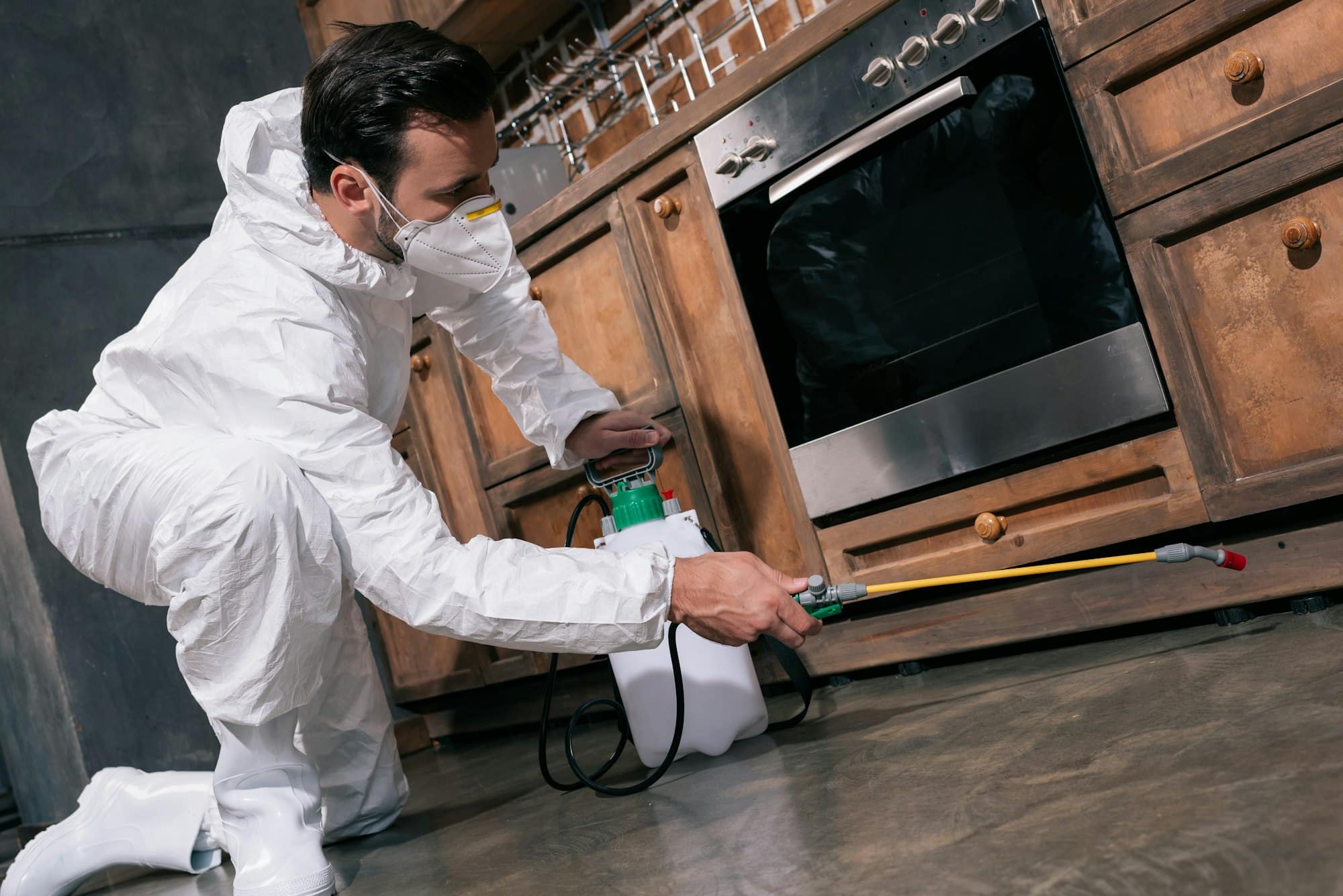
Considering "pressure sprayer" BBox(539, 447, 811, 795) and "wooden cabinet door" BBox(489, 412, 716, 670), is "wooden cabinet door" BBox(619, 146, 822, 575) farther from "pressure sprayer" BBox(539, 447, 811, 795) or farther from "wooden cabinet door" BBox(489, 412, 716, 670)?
"pressure sprayer" BBox(539, 447, 811, 795)

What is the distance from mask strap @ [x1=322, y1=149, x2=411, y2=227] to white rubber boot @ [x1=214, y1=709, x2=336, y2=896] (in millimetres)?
634

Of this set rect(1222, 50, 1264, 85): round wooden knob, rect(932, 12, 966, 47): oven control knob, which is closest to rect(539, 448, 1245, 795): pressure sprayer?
rect(1222, 50, 1264, 85): round wooden knob

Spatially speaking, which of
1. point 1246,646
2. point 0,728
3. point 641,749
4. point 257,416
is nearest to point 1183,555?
point 1246,646

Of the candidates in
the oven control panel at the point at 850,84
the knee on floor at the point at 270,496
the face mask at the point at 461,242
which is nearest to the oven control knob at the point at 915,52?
the oven control panel at the point at 850,84

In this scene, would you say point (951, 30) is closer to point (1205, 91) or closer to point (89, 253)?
point (1205, 91)

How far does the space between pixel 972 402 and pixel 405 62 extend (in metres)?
0.87

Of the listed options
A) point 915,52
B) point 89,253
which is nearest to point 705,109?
point 915,52

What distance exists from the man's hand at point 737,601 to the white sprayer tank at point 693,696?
25cm

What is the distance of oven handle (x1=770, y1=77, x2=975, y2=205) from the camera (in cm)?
143

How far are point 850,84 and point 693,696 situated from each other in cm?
88

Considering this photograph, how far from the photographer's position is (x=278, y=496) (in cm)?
125

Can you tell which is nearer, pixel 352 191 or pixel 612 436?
pixel 352 191

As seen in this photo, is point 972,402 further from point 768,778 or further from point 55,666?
point 55,666

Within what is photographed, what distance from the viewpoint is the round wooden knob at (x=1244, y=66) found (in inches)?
47.9
